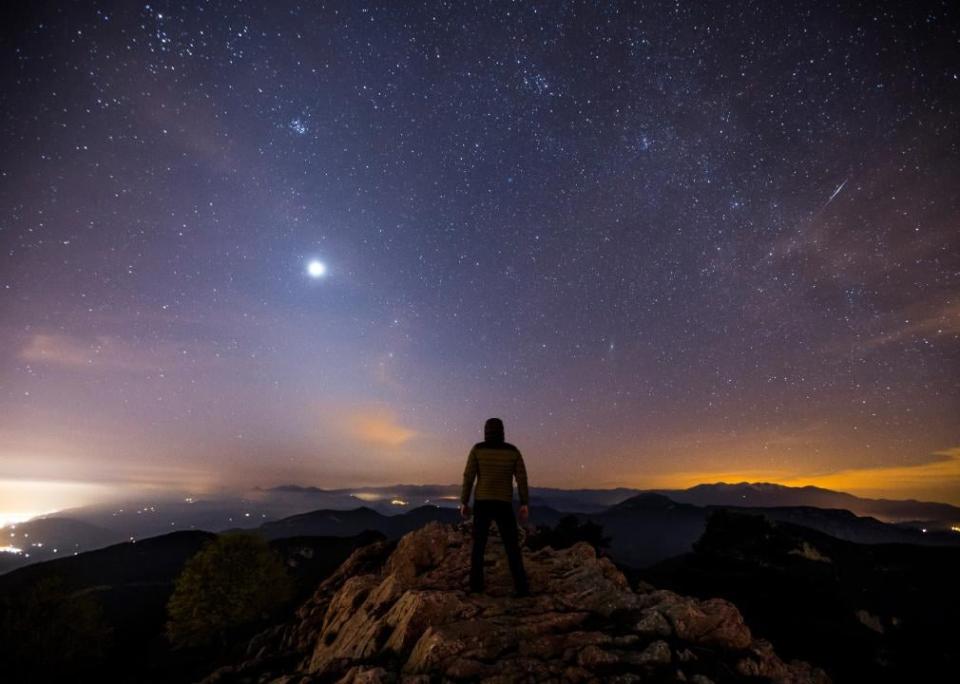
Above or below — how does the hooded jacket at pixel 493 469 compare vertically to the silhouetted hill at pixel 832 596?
above

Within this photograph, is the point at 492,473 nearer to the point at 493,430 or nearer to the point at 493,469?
the point at 493,469

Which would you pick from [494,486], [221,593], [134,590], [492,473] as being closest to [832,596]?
[494,486]

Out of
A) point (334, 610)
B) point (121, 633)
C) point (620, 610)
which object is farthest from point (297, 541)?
point (620, 610)

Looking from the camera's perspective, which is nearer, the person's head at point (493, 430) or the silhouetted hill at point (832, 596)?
the person's head at point (493, 430)

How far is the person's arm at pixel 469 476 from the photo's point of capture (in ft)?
34.3

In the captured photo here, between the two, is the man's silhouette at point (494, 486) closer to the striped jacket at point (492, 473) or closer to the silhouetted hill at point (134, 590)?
the striped jacket at point (492, 473)

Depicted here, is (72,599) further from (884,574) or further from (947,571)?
(947,571)

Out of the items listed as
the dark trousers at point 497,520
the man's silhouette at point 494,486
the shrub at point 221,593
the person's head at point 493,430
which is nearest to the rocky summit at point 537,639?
the dark trousers at point 497,520

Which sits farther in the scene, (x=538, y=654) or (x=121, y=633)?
(x=121, y=633)

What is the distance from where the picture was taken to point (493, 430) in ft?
35.5

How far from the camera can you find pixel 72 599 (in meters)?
43.0

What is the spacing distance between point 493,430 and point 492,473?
109 centimetres

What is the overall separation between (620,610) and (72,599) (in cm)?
6045

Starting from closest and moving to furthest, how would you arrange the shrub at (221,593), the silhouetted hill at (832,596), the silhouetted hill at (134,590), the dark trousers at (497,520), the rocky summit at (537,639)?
the rocky summit at (537,639) < the dark trousers at (497,520) < the silhouetted hill at (134,590) < the shrub at (221,593) < the silhouetted hill at (832,596)
